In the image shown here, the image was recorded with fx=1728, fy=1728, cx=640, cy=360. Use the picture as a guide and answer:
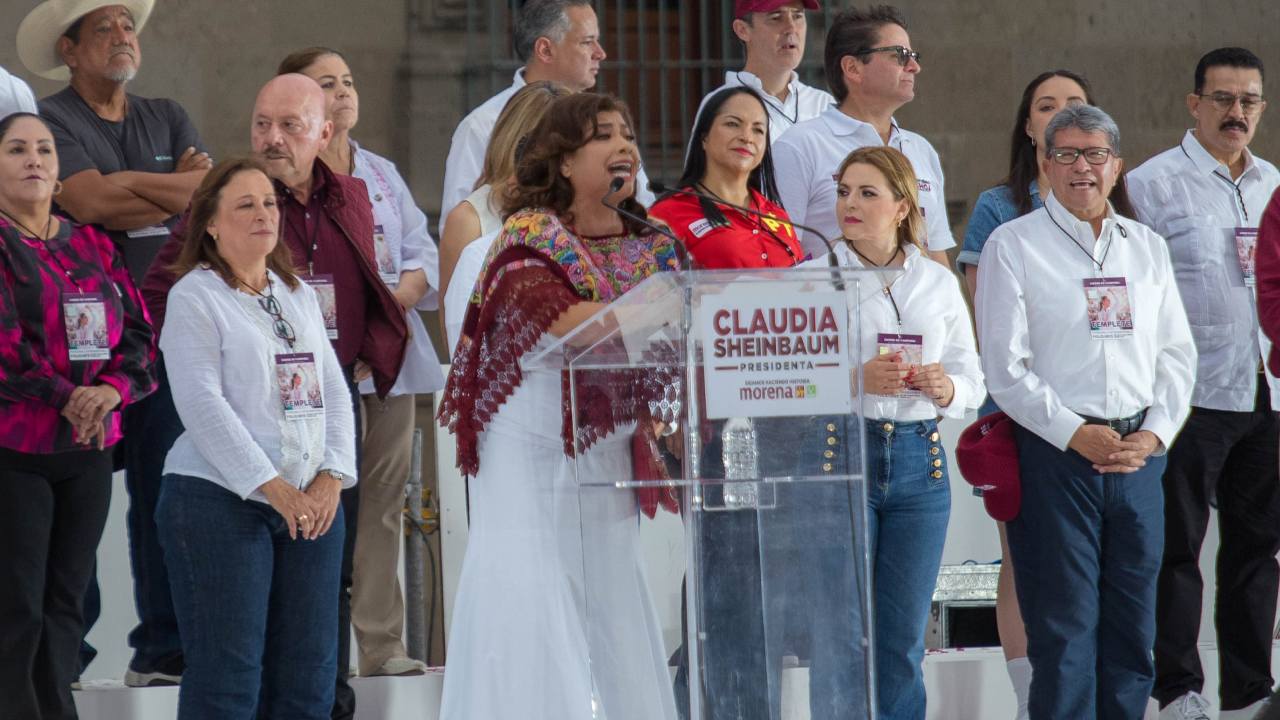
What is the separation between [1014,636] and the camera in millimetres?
4516

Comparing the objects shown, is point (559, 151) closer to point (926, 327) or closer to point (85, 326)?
point (926, 327)

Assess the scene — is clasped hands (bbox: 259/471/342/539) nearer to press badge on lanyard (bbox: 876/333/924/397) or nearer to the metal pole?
press badge on lanyard (bbox: 876/333/924/397)

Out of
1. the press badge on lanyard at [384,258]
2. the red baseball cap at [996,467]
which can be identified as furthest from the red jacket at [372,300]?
the red baseball cap at [996,467]

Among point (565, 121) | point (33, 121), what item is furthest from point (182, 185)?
point (565, 121)

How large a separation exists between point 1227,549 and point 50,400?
9.88ft

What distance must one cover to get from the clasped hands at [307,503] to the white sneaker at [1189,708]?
217cm

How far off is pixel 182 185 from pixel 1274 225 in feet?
8.87

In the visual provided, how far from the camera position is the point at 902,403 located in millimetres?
3799

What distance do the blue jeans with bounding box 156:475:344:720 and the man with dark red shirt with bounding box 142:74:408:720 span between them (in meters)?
0.55

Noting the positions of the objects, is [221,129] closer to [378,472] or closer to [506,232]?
[378,472]

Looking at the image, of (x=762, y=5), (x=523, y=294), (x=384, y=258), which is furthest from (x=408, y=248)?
(x=523, y=294)

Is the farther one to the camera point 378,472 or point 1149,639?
point 378,472

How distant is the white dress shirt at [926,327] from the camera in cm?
381

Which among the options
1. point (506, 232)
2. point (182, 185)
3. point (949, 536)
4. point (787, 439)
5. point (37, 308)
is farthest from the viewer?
point (949, 536)
